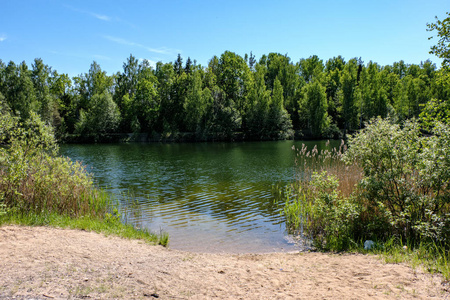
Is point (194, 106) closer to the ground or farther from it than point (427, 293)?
farther from it

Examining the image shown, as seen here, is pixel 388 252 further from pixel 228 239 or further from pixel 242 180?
pixel 242 180

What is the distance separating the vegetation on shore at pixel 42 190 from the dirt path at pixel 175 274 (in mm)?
1285

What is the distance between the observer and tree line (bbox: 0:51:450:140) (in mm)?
69375

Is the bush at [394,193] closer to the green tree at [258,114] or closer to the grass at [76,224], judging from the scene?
the grass at [76,224]

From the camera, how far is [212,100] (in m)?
69.4

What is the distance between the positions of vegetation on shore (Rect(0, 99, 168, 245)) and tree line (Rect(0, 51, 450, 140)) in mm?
58180

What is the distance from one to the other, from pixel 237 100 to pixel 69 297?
71523 mm

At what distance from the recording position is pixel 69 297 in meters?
4.70

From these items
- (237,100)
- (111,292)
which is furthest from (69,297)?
(237,100)

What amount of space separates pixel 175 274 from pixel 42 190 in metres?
6.54

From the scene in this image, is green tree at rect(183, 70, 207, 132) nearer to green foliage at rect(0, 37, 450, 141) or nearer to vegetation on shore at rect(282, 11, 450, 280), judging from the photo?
green foliage at rect(0, 37, 450, 141)

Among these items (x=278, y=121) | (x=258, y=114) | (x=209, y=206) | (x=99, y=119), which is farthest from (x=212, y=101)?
(x=209, y=206)

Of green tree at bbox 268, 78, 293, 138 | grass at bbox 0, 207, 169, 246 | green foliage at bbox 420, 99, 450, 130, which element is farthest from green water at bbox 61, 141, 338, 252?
green tree at bbox 268, 78, 293, 138

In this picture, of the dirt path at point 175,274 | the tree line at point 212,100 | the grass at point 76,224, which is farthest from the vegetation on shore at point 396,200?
the tree line at point 212,100
